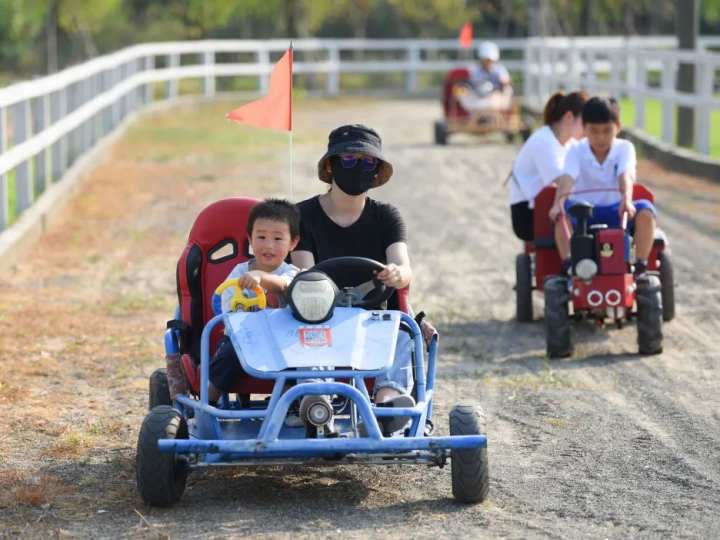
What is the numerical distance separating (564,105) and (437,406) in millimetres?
3147

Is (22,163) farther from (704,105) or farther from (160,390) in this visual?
(704,105)

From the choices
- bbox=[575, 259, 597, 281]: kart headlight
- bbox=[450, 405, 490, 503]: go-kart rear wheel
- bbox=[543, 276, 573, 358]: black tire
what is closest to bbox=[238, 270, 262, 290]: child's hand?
bbox=[450, 405, 490, 503]: go-kart rear wheel

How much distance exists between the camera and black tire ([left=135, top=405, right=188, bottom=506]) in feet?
19.1

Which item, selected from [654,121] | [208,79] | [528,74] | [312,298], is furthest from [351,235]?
[208,79]

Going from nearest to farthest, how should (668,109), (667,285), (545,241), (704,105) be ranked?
(667,285) < (545,241) < (704,105) < (668,109)

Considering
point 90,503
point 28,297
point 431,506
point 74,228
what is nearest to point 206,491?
point 90,503

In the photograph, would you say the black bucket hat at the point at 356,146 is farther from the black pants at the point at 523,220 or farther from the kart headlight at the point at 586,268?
the black pants at the point at 523,220

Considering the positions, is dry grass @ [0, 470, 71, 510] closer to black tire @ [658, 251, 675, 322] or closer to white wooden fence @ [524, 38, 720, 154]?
black tire @ [658, 251, 675, 322]

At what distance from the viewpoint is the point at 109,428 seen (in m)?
7.36

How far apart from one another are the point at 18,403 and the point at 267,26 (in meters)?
→ 46.5

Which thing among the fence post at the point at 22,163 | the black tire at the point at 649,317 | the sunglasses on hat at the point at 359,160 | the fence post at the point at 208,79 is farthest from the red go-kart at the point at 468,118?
the sunglasses on hat at the point at 359,160

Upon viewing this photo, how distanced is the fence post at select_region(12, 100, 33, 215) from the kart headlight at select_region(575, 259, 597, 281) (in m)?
6.00

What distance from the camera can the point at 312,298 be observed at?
6070 mm

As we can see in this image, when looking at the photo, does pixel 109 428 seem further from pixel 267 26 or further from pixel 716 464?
pixel 267 26
